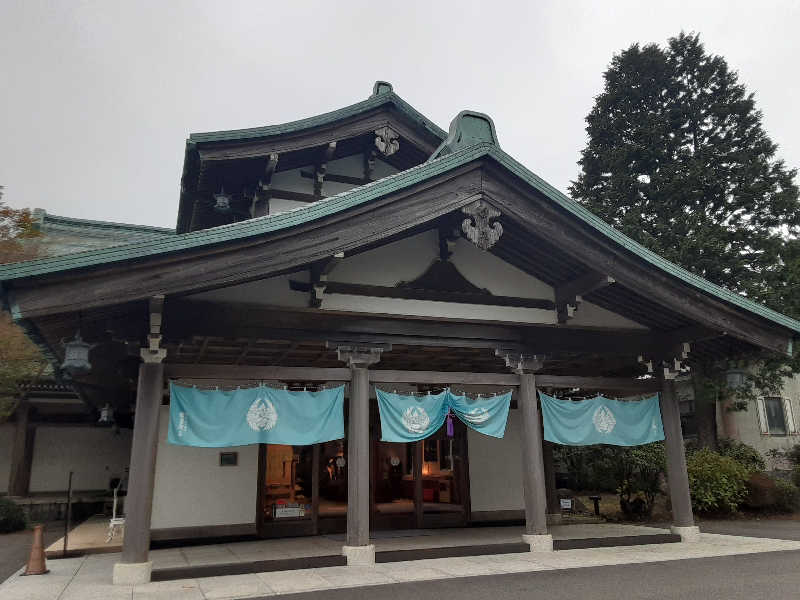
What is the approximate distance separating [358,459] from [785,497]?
1518cm

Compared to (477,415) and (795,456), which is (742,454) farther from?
(477,415)

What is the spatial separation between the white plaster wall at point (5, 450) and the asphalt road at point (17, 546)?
8.14ft

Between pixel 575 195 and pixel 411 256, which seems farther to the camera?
pixel 575 195

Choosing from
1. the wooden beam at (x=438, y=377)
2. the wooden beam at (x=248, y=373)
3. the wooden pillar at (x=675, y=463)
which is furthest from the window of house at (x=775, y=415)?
the wooden beam at (x=248, y=373)

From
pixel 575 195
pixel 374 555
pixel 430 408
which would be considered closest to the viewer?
pixel 374 555

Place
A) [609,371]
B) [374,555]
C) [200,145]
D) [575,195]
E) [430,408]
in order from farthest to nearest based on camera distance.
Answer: [575,195] < [609,371] < [200,145] < [430,408] < [374,555]

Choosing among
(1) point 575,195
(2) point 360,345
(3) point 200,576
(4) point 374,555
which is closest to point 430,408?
(2) point 360,345

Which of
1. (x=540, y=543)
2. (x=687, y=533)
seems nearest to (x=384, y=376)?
(x=540, y=543)

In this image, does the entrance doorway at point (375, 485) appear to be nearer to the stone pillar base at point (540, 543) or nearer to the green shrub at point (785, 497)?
the stone pillar base at point (540, 543)

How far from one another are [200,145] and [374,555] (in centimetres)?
853

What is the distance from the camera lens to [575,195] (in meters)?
24.3

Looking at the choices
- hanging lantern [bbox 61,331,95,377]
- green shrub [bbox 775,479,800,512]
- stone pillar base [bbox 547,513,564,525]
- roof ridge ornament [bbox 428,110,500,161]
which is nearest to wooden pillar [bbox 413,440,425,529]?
stone pillar base [bbox 547,513,564,525]

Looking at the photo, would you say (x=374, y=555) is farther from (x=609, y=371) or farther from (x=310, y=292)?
(x=609, y=371)

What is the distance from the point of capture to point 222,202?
12867 millimetres
